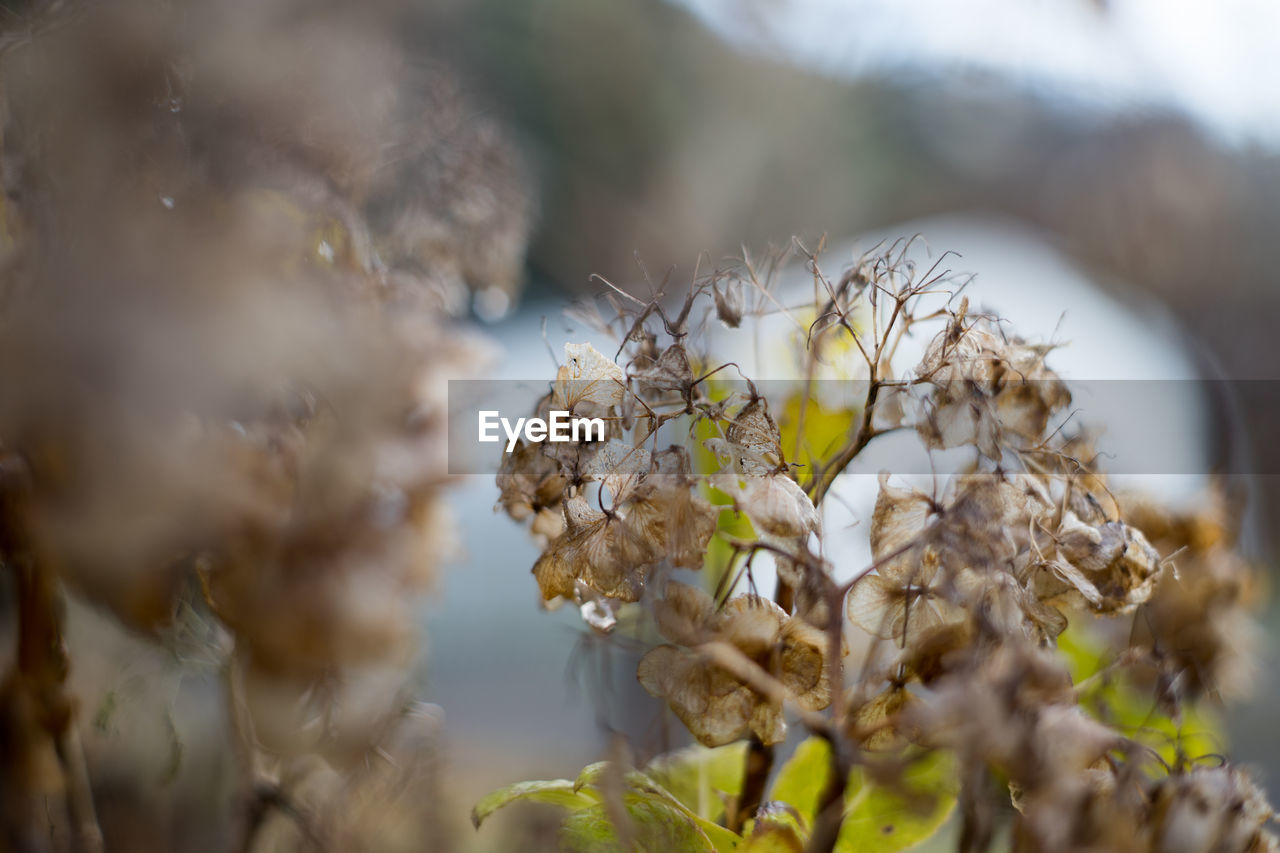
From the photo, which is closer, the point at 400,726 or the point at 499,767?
the point at 400,726

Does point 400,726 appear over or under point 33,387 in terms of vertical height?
under

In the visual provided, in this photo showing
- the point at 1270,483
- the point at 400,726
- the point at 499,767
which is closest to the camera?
the point at 400,726

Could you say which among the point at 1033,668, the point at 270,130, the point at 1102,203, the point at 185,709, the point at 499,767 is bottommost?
the point at 499,767

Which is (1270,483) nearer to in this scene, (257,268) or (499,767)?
(499,767)

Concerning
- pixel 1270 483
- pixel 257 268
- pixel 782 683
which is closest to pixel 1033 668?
pixel 782 683

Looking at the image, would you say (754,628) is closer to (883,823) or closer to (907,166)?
(883,823)
